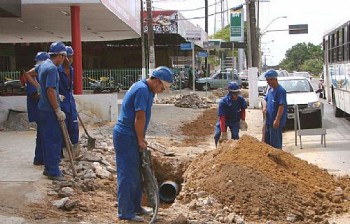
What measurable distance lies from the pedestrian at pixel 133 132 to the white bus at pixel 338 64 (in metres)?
10.6

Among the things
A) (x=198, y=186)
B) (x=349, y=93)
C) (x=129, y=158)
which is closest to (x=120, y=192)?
(x=129, y=158)

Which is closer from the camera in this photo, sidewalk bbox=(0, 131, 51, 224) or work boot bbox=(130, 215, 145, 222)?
work boot bbox=(130, 215, 145, 222)

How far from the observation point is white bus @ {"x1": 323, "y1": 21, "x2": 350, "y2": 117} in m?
15.8

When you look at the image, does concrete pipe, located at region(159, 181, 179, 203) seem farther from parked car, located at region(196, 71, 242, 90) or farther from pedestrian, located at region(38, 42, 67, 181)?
parked car, located at region(196, 71, 242, 90)

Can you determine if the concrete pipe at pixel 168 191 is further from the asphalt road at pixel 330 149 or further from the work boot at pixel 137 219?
the asphalt road at pixel 330 149

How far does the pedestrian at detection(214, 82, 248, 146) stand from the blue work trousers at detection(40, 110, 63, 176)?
9.34 ft

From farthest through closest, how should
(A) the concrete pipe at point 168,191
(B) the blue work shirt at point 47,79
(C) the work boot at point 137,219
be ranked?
1. (A) the concrete pipe at point 168,191
2. (B) the blue work shirt at point 47,79
3. (C) the work boot at point 137,219

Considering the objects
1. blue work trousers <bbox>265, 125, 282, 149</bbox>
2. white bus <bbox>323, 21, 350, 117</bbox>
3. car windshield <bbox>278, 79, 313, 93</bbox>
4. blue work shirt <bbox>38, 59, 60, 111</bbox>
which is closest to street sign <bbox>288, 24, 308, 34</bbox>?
white bus <bbox>323, 21, 350, 117</bbox>

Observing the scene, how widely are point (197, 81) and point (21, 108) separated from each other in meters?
26.3

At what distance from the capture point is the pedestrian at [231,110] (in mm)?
9211

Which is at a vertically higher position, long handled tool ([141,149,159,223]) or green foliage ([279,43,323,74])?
green foliage ([279,43,323,74])

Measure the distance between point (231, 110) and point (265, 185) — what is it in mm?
2764

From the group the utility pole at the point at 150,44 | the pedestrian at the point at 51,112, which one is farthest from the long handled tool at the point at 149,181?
the utility pole at the point at 150,44

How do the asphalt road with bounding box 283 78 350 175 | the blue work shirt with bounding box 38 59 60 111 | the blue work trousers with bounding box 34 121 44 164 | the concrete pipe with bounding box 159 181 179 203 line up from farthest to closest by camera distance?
the asphalt road with bounding box 283 78 350 175 < the blue work trousers with bounding box 34 121 44 164 < the concrete pipe with bounding box 159 181 179 203 < the blue work shirt with bounding box 38 59 60 111
